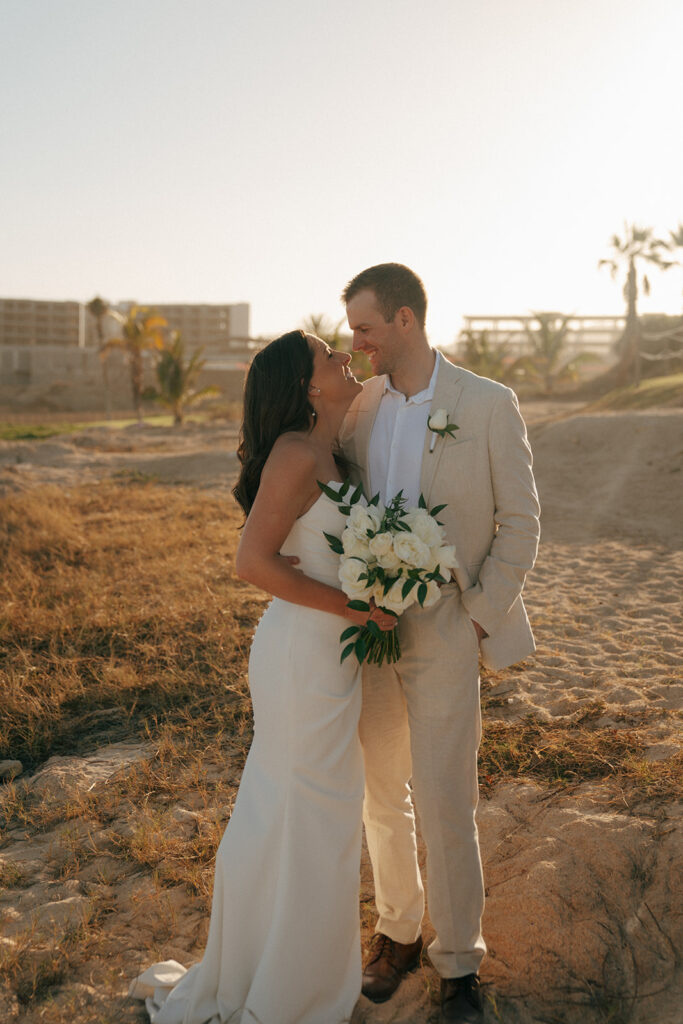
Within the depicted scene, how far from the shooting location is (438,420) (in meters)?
2.92

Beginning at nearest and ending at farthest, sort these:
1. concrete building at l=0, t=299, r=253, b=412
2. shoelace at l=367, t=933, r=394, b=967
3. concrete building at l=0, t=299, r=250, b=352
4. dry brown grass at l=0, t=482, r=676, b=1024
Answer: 1. shoelace at l=367, t=933, r=394, b=967
2. dry brown grass at l=0, t=482, r=676, b=1024
3. concrete building at l=0, t=299, r=253, b=412
4. concrete building at l=0, t=299, r=250, b=352

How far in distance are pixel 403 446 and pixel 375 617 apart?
2.29ft

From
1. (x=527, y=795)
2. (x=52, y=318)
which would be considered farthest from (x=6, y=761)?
(x=52, y=318)

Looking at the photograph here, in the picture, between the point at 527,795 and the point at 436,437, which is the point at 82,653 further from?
the point at 436,437

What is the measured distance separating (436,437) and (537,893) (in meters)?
1.96

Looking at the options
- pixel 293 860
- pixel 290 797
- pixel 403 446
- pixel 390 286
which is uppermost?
pixel 390 286

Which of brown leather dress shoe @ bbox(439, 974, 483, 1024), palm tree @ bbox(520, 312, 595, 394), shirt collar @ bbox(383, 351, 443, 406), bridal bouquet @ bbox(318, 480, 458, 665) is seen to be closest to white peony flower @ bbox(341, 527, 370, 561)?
bridal bouquet @ bbox(318, 480, 458, 665)

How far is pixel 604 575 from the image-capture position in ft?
30.2

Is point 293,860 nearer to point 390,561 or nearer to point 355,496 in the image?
point 390,561

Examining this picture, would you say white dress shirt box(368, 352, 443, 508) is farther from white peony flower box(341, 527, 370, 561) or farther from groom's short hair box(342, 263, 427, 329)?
→ white peony flower box(341, 527, 370, 561)

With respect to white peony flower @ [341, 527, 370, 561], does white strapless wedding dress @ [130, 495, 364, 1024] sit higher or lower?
lower

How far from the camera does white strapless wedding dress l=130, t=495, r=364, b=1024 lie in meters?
2.80

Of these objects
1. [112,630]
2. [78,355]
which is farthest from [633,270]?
[78,355]

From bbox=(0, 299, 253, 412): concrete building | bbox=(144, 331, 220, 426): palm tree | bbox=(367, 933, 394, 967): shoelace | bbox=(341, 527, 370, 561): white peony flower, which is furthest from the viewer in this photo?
bbox=(0, 299, 253, 412): concrete building
